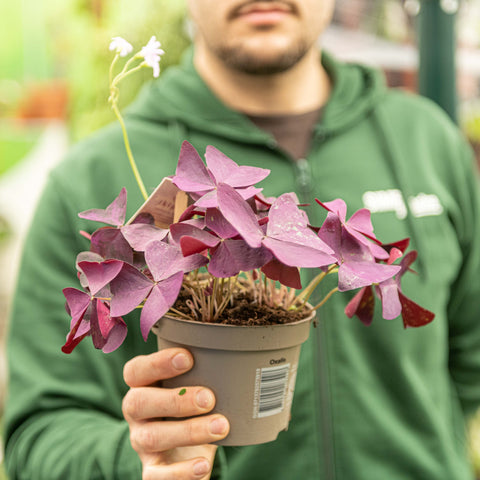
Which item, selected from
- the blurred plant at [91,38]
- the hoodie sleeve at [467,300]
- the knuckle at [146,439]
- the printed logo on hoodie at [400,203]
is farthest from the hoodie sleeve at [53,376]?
the blurred plant at [91,38]

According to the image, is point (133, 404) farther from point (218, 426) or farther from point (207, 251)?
point (207, 251)

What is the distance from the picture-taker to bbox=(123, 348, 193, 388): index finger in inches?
20.4

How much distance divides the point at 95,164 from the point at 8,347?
1.18 feet

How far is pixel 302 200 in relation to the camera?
95 cm

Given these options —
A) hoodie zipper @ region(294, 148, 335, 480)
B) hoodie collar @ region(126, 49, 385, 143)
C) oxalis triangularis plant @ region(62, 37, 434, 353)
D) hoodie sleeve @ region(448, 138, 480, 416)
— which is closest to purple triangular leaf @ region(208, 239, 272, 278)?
oxalis triangularis plant @ region(62, 37, 434, 353)

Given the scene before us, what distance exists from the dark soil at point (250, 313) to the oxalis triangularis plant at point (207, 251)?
12 millimetres

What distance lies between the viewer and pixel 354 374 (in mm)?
915

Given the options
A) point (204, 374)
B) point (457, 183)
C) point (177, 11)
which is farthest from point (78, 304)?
point (177, 11)

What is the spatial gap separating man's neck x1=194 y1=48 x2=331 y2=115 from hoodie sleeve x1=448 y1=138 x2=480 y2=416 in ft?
1.21

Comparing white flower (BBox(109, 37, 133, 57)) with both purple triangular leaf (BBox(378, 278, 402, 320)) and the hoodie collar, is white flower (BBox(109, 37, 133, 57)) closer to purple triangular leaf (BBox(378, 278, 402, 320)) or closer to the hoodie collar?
purple triangular leaf (BBox(378, 278, 402, 320))

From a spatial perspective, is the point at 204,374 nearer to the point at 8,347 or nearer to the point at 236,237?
the point at 236,237

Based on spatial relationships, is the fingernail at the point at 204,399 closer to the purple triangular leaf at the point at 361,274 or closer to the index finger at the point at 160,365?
the index finger at the point at 160,365

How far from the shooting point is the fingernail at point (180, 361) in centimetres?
52

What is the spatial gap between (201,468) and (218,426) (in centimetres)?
7
